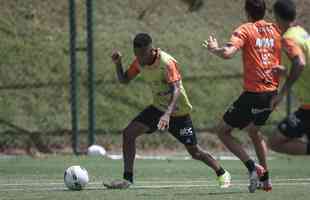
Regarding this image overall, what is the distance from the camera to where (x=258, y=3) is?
11.8m

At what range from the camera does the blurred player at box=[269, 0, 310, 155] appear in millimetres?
10508

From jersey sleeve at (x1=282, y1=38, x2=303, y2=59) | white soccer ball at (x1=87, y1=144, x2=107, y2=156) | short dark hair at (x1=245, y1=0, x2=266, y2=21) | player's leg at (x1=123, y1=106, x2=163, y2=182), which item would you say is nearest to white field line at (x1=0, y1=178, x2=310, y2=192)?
player's leg at (x1=123, y1=106, x2=163, y2=182)

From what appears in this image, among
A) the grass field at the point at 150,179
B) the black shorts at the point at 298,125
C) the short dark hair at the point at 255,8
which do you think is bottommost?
the grass field at the point at 150,179

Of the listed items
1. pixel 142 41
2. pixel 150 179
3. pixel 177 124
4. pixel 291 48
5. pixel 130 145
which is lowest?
pixel 150 179

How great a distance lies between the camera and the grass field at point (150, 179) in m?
11.1

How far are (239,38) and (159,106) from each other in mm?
1409

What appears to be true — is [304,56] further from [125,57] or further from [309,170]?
[125,57]

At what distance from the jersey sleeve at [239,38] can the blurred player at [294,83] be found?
82 centimetres

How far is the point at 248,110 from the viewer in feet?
39.0

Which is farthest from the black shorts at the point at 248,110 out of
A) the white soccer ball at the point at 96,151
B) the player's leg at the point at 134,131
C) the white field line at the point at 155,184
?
Answer: the white soccer ball at the point at 96,151

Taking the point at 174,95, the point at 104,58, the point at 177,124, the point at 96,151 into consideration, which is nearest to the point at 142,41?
the point at 174,95

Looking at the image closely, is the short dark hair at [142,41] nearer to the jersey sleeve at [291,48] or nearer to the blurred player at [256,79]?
the blurred player at [256,79]

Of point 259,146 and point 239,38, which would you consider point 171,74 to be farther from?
point 259,146

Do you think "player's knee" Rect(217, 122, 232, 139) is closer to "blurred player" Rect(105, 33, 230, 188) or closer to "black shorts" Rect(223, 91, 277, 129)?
"black shorts" Rect(223, 91, 277, 129)
